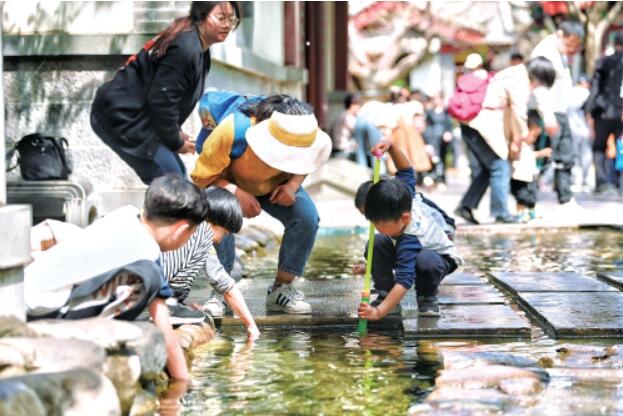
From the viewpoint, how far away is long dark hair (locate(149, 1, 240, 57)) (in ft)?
22.4

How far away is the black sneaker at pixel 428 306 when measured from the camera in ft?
20.7

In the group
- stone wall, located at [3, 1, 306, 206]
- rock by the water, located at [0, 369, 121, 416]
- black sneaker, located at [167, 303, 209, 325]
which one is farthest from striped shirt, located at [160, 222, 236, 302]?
stone wall, located at [3, 1, 306, 206]

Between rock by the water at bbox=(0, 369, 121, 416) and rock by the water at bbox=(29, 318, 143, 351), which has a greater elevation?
rock by the water at bbox=(29, 318, 143, 351)

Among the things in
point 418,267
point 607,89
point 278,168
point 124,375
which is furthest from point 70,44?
point 607,89

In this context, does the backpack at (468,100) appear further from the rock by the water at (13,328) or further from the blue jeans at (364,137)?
the rock by the water at (13,328)

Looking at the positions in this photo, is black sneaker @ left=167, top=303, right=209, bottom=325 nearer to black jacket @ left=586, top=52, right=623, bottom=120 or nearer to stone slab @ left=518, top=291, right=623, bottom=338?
stone slab @ left=518, top=291, right=623, bottom=338

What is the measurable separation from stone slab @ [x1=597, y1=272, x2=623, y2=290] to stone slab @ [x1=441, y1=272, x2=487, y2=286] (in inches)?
27.9

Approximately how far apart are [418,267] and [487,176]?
19.2 ft

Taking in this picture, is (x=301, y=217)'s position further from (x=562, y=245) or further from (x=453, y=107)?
(x=453, y=107)

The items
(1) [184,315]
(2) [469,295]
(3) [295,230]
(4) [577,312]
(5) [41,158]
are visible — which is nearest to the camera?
(1) [184,315]

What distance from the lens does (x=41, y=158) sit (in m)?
8.89

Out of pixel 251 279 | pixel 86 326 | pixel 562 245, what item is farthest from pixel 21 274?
pixel 562 245

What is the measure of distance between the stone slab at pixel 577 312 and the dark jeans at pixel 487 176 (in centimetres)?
484

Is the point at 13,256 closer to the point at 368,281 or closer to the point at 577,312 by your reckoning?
the point at 368,281
